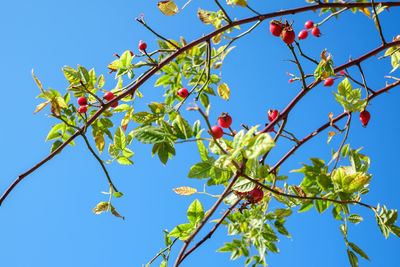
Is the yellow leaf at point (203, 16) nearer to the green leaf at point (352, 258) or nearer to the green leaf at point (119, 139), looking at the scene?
the green leaf at point (119, 139)

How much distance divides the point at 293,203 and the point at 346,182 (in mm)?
301

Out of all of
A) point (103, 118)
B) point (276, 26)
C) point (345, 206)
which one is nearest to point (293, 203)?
point (345, 206)

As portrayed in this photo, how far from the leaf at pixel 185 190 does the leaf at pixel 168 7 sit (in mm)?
667

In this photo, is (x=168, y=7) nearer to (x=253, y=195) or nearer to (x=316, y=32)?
(x=253, y=195)

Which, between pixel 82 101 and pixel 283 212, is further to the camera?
pixel 82 101

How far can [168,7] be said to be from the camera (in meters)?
1.37

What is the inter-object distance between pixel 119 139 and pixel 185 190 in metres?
0.42

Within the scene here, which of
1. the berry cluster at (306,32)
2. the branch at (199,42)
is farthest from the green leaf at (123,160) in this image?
the berry cluster at (306,32)

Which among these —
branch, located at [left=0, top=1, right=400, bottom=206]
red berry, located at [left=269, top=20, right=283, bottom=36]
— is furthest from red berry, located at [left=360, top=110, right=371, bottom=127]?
red berry, located at [left=269, top=20, right=283, bottom=36]

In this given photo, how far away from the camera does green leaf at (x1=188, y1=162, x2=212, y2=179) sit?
0.90 meters

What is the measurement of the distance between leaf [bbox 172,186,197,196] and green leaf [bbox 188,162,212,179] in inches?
10.1

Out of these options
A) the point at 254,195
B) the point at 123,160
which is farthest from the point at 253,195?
the point at 123,160

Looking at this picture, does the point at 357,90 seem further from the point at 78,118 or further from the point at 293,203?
the point at 78,118

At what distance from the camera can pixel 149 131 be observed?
34.8 inches
